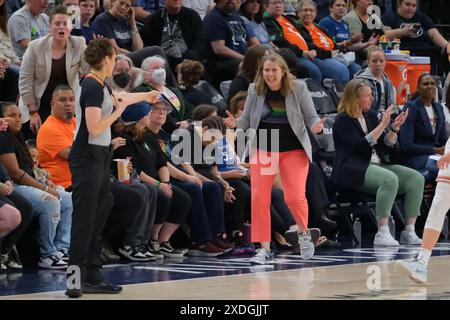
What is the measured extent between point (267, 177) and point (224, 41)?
350cm

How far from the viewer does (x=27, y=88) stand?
10.9 metres

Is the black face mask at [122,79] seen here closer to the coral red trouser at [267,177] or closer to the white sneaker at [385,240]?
the coral red trouser at [267,177]

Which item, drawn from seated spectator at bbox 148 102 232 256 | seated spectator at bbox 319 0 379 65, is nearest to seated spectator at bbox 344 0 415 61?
seated spectator at bbox 319 0 379 65

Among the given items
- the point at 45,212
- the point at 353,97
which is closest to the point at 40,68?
the point at 45,212

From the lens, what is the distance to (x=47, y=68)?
11.0 metres

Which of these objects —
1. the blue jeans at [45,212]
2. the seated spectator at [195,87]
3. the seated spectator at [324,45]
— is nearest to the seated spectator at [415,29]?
the seated spectator at [324,45]

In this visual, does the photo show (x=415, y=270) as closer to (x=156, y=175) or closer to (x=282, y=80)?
(x=282, y=80)

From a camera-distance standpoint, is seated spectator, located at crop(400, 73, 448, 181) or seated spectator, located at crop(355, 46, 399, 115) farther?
seated spectator, located at crop(355, 46, 399, 115)

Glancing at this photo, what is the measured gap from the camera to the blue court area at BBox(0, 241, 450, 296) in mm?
8906

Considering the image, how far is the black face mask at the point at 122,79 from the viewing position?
36.1 ft

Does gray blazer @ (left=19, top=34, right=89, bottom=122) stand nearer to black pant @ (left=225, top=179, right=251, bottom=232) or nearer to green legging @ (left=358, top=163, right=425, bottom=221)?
black pant @ (left=225, top=179, right=251, bottom=232)

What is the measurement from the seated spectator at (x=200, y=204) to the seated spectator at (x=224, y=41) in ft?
8.07

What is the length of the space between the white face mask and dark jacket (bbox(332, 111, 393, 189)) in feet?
6.83
